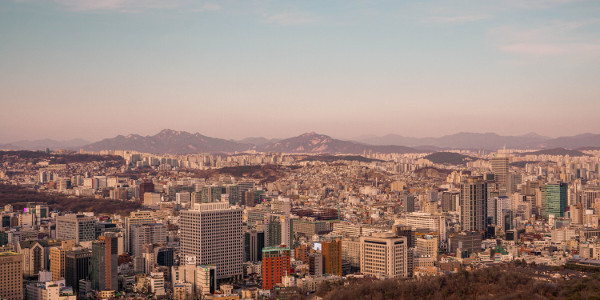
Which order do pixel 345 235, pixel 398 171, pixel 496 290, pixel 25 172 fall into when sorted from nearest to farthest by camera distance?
pixel 496 290 → pixel 345 235 → pixel 25 172 → pixel 398 171

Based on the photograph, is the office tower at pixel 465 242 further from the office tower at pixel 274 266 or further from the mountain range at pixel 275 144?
the mountain range at pixel 275 144

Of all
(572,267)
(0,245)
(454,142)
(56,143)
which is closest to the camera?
(572,267)

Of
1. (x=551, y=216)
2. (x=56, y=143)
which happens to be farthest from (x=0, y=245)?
(x=56, y=143)

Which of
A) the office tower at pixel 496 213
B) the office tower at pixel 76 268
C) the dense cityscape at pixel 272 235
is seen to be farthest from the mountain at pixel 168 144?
the office tower at pixel 76 268

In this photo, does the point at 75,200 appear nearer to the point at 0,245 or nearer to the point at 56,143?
the point at 0,245

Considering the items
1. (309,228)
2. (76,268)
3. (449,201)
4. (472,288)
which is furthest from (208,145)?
(472,288)

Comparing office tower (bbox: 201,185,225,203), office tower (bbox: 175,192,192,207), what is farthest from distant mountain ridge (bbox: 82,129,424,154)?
office tower (bbox: 201,185,225,203)

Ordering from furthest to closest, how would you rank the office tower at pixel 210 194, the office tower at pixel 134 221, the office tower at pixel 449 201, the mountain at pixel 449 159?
the mountain at pixel 449 159, the office tower at pixel 210 194, the office tower at pixel 449 201, the office tower at pixel 134 221

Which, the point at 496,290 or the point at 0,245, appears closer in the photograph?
the point at 496,290
